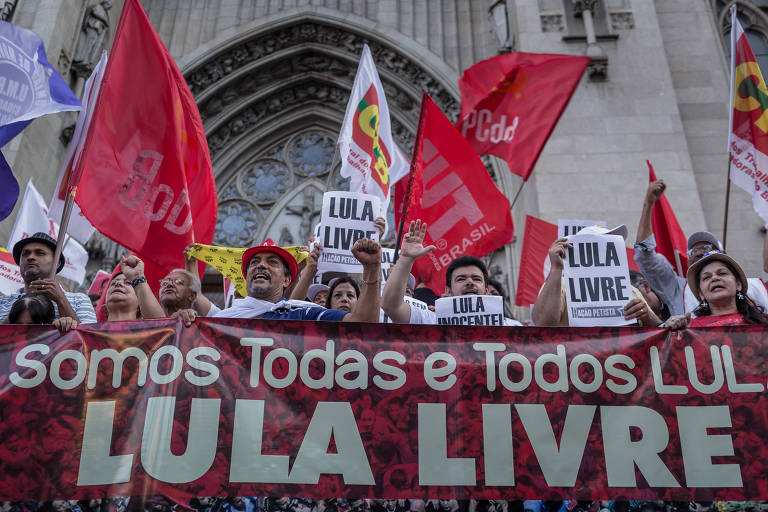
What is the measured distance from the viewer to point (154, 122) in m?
5.60

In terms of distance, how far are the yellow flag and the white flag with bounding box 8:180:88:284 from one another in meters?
2.87

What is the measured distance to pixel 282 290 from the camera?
5.10 metres

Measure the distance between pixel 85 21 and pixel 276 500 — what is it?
37.9ft

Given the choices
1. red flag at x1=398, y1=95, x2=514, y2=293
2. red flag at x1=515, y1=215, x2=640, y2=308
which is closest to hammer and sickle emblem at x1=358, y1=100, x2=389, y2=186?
red flag at x1=398, y1=95, x2=514, y2=293

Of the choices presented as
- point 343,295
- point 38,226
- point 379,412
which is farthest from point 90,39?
point 379,412

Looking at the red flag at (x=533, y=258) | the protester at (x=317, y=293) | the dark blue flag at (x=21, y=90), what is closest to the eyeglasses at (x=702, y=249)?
the red flag at (x=533, y=258)

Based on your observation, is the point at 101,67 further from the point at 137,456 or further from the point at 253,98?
the point at 253,98

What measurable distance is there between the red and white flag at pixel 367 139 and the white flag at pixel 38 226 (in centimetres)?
351

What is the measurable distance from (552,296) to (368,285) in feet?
4.26

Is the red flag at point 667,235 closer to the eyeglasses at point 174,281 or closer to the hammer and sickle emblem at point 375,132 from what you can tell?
the hammer and sickle emblem at point 375,132

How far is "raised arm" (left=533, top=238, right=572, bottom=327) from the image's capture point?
4605mm

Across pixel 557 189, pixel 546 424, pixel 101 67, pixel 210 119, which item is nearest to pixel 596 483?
pixel 546 424

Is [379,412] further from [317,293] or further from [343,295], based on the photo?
[317,293]

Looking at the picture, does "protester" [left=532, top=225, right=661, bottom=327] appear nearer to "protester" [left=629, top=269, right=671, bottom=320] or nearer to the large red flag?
"protester" [left=629, top=269, right=671, bottom=320]
